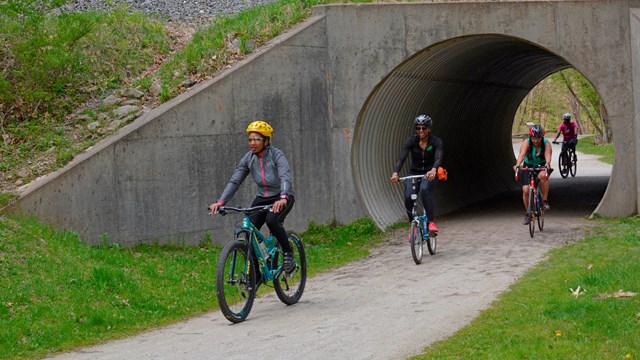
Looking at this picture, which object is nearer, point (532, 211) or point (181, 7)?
point (532, 211)

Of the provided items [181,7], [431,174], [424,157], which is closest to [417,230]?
[431,174]

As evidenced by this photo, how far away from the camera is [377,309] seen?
9516 millimetres

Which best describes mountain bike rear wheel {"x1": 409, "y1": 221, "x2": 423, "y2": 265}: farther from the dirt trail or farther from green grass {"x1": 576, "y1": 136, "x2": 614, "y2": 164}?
green grass {"x1": 576, "y1": 136, "x2": 614, "y2": 164}

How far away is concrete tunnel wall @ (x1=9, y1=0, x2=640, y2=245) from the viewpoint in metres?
13.1

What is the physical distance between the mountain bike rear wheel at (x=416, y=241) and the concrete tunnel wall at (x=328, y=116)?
3.25m

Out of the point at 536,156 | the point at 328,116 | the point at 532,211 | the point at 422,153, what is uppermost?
the point at 328,116

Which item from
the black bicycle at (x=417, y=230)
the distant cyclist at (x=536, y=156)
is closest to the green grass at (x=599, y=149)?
the distant cyclist at (x=536, y=156)

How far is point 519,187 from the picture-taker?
2514cm

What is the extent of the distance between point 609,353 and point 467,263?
19.0ft

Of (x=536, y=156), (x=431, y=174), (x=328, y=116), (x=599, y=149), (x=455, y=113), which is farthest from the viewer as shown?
(x=599, y=149)

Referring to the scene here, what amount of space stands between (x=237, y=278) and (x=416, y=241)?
13.2 ft

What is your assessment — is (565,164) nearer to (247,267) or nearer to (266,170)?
(266,170)

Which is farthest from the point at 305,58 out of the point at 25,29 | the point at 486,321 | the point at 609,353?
the point at 609,353

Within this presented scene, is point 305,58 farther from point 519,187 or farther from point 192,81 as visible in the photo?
point 519,187
